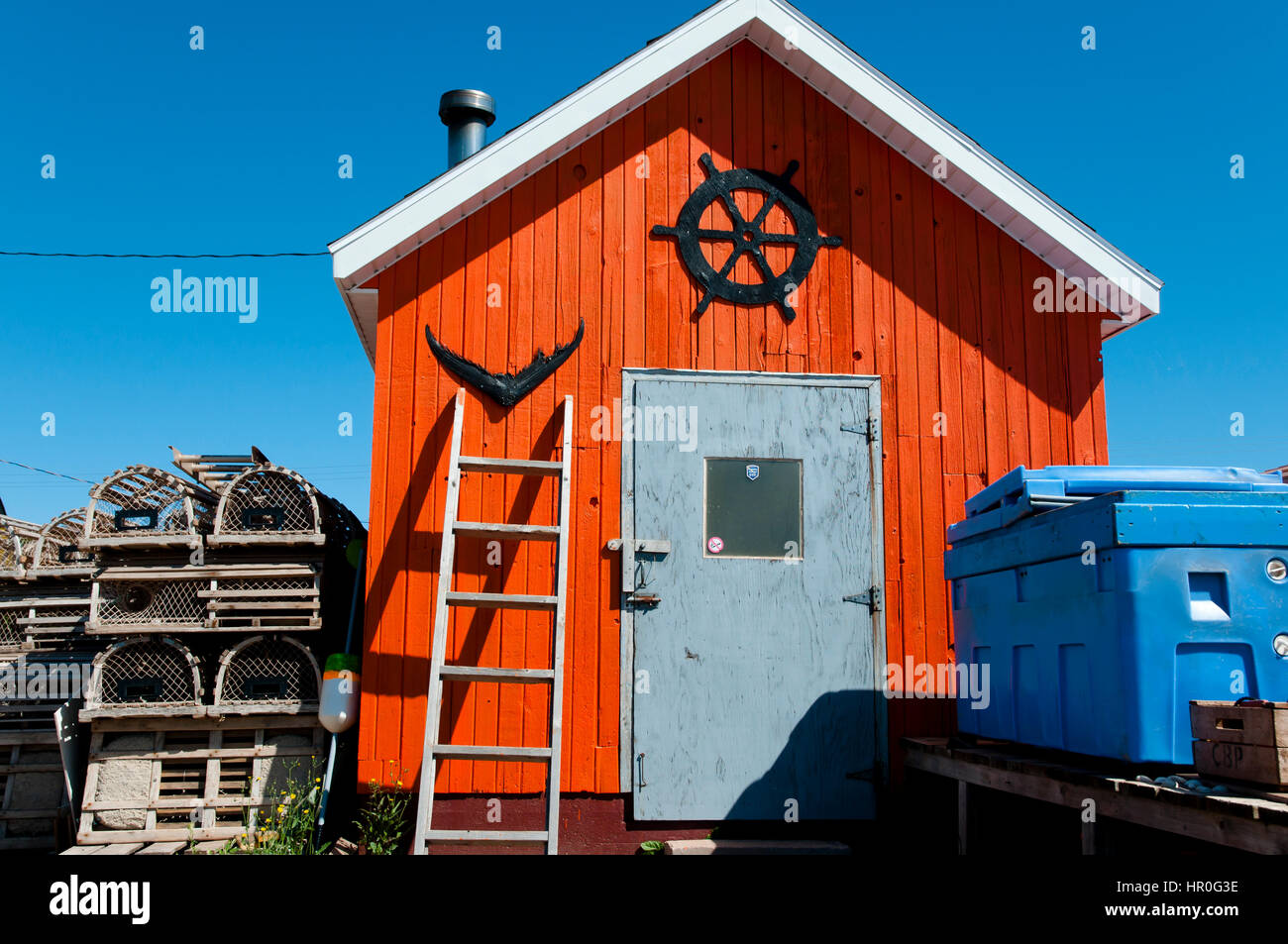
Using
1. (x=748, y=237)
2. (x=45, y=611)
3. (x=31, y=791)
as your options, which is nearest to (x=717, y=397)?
(x=748, y=237)

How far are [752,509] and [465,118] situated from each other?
5.00m

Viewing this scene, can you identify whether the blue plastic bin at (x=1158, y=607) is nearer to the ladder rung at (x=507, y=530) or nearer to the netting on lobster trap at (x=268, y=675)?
the ladder rung at (x=507, y=530)

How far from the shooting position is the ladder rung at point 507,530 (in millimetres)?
5824

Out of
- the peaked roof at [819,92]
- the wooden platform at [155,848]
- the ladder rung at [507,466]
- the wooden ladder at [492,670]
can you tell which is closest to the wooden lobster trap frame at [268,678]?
the wooden platform at [155,848]

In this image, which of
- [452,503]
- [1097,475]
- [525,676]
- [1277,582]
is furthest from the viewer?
[452,503]

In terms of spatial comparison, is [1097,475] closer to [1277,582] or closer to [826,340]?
[1277,582]

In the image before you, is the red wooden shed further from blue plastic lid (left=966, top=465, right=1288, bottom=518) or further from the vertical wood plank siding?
blue plastic lid (left=966, top=465, right=1288, bottom=518)

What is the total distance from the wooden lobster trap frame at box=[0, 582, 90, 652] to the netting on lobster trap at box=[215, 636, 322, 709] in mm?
2642

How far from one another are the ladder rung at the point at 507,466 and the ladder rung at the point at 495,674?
129cm

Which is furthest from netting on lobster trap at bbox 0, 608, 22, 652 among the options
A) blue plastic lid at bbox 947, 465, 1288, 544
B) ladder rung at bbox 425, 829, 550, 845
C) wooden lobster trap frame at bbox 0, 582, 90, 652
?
blue plastic lid at bbox 947, 465, 1288, 544

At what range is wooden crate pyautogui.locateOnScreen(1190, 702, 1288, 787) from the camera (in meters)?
3.54
